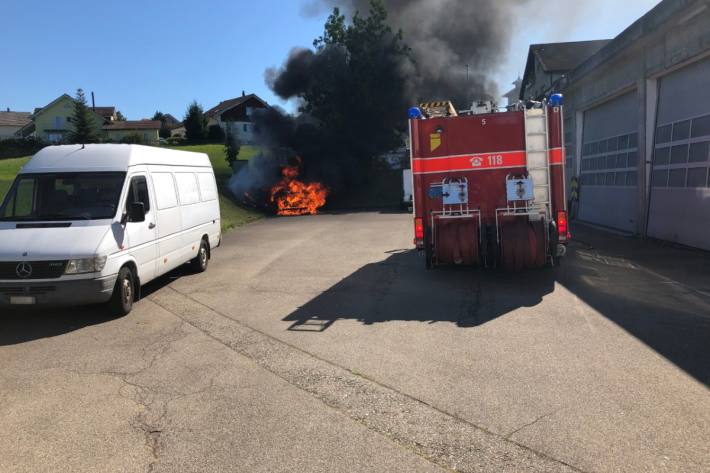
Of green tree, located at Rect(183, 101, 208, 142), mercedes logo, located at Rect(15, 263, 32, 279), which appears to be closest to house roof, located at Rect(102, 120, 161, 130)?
green tree, located at Rect(183, 101, 208, 142)

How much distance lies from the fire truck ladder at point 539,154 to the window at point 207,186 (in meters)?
6.15

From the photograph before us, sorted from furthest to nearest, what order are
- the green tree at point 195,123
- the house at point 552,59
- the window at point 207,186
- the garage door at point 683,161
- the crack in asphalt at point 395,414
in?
the green tree at point 195,123 → the house at point 552,59 → the garage door at point 683,161 → the window at point 207,186 → the crack in asphalt at point 395,414

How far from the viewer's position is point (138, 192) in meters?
7.82

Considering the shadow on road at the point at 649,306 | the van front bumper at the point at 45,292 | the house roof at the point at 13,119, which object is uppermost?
the house roof at the point at 13,119

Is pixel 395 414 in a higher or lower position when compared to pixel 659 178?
lower

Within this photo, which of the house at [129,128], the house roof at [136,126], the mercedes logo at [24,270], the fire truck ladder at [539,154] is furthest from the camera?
the house roof at [136,126]

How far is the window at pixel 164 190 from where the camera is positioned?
8.40 meters

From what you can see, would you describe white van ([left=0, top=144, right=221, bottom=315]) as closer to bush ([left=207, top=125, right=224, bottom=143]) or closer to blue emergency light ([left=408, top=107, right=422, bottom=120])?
blue emergency light ([left=408, top=107, right=422, bottom=120])

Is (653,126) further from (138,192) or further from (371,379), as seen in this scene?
(138,192)

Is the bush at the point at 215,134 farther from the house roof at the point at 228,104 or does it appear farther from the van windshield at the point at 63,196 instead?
the van windshield at the point at 63,196

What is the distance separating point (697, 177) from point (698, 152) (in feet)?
1.71

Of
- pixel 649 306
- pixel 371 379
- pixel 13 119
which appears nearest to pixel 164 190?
pixel 371 379

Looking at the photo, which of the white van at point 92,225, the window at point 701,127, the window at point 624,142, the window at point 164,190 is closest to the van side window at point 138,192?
the white van at point 92,225

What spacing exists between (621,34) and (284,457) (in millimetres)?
15281
